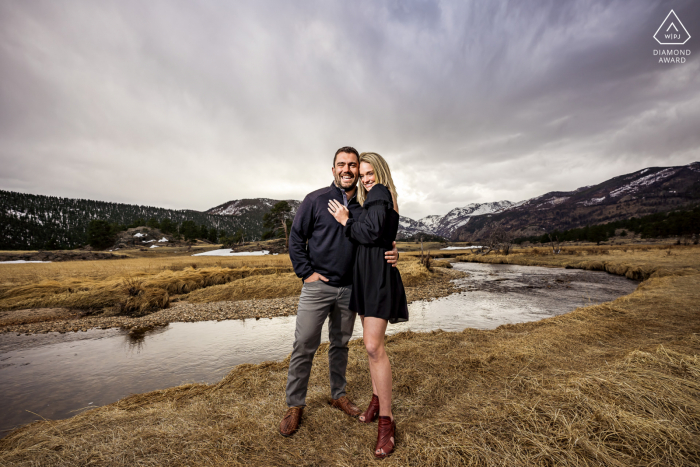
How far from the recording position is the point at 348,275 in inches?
132

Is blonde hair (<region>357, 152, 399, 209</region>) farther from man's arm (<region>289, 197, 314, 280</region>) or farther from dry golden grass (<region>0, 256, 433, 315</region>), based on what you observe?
dry golden grass (<region>0, 256, 433, 315</region>)

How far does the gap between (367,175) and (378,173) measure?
0.13 meters

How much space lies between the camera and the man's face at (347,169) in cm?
329

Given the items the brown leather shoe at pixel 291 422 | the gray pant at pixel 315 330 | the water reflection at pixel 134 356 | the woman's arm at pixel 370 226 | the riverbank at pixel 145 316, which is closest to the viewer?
the woman's arm at pixel 370 226

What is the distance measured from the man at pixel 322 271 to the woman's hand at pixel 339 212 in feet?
0.71

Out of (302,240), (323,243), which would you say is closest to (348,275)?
(323,243)

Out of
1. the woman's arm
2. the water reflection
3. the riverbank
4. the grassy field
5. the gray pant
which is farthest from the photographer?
the riverbank

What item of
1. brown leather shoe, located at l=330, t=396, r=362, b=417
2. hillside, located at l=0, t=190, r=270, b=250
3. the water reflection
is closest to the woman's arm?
brown leather shoe, located at l=330, t=396, r=362, b=417

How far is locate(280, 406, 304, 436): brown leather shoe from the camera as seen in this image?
291cm

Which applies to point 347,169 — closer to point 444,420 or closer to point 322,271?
point 322,271

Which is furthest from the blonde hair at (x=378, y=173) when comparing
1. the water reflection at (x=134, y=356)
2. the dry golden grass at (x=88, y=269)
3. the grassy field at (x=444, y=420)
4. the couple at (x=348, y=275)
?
the dry golden grass at (x=88, y=269)

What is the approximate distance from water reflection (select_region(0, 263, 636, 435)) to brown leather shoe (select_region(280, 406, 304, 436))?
348 centimetres

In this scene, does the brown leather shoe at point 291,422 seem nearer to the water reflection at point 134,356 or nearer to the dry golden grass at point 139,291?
the water reflection at point 134,356

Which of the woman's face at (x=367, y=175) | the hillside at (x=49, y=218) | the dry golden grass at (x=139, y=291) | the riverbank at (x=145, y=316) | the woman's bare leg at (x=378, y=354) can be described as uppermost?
the hillside at (x=49, y=218)
